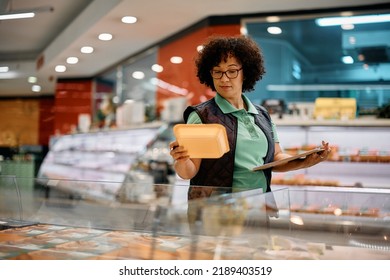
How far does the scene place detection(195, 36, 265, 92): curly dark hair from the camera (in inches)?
83.8

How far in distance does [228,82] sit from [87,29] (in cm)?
466

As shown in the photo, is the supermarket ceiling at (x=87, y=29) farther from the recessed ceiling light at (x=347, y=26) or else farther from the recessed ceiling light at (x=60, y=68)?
the recessed ceiling light at (x=347, y=26)

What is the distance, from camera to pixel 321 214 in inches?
81.6

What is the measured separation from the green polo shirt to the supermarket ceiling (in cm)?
332

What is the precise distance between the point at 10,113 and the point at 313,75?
194 inches

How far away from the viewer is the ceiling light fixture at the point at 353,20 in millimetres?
5254

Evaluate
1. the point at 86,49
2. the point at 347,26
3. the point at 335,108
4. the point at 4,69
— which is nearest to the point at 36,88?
the point at 4,69

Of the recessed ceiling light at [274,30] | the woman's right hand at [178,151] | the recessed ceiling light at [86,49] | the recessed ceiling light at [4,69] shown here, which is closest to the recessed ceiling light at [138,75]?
the recessed ceiling light at [86,49]

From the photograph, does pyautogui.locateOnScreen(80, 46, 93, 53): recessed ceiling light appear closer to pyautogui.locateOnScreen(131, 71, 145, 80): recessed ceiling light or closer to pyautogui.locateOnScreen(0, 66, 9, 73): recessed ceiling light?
pyautogui.locateOnScreen(131, 71, 145, 80): recessed ceiling light

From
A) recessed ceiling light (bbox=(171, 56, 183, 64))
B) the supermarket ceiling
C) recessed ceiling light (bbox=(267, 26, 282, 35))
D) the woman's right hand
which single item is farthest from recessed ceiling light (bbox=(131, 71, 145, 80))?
the woman's right hand

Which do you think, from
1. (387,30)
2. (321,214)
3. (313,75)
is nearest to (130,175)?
(313,75)

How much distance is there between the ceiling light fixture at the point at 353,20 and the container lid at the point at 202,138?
3.98 meters

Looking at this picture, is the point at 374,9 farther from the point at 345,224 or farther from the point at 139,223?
the point at 139,223

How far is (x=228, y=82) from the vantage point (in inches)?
81.5
